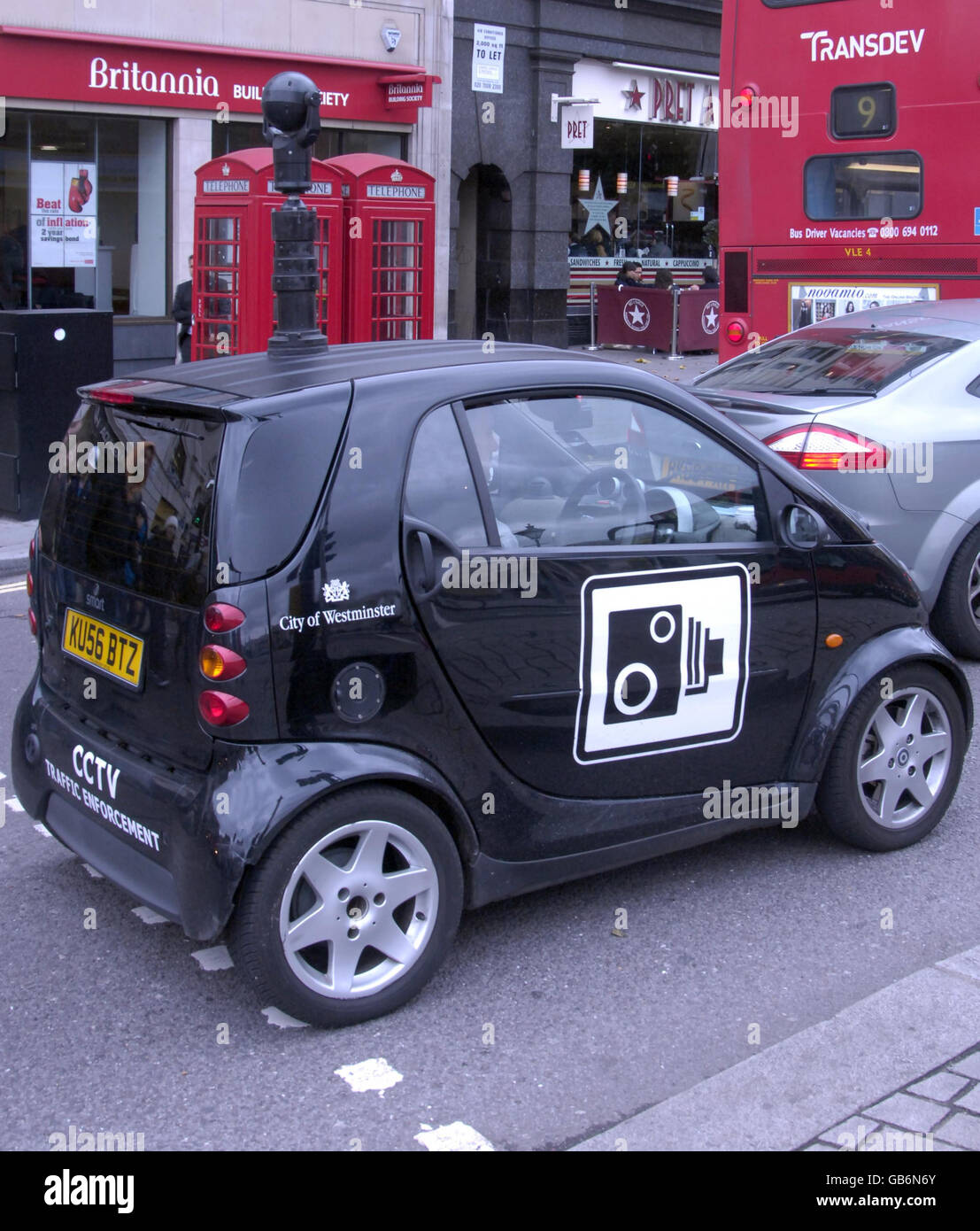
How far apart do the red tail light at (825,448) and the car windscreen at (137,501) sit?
3679mm

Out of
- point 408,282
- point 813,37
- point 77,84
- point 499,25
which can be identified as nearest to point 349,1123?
point 813,37

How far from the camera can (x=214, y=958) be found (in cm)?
434

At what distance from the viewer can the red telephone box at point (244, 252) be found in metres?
11.7

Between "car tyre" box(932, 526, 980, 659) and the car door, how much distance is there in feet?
9.78

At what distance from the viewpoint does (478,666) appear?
405 centimetres

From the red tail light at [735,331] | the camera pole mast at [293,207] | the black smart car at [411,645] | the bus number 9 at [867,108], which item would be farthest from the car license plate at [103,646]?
the red tail light at [735,331]

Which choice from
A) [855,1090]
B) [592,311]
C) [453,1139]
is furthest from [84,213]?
[855,1090]

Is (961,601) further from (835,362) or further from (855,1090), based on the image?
(855,1090)

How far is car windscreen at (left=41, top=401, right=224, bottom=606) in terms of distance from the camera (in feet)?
12.4

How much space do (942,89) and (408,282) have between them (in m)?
4.80

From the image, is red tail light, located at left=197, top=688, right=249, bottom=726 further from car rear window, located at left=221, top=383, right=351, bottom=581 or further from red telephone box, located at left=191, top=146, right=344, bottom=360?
red telephone box, located at left=191, top=146, right=344, bottom=360

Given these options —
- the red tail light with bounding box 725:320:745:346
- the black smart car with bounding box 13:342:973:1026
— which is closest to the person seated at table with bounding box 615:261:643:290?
the red tail light with bounding box 725:320:745:346
